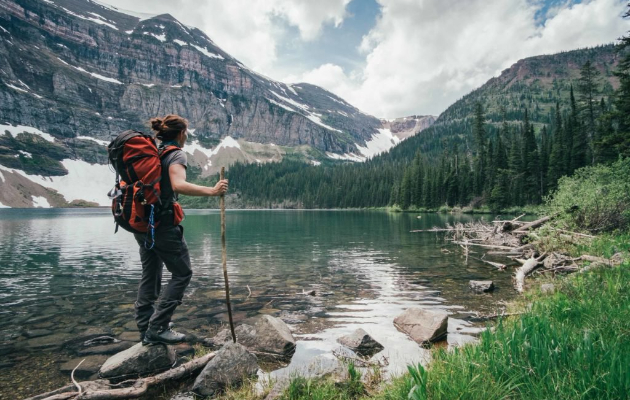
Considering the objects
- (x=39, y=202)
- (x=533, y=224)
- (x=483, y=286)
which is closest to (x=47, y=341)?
(x=483, y=286)

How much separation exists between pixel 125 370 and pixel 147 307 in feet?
3.51

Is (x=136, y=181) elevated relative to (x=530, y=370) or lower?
elevated

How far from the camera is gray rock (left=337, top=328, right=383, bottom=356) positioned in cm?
720

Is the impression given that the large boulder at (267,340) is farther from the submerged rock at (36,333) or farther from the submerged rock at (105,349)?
the submerged rock at (36,333)

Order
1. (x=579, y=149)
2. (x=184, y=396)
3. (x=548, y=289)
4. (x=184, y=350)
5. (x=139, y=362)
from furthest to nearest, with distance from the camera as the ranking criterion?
(x=579, y=149) → (x=548, y=289) → (x=184, y=350) → (x=139, y=362) → (x=184, y=396)

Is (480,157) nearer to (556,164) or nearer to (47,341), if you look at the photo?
(556,164)

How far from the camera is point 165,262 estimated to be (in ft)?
19.9

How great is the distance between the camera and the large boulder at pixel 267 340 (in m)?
7.10

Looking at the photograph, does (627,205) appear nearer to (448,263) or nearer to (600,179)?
(600,179)

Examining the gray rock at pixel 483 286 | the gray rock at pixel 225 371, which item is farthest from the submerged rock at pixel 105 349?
the gray rock at pixel 483 286

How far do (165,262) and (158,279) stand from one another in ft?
1.61

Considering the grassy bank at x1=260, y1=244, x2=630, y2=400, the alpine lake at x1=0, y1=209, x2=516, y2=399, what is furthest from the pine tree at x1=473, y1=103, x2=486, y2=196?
the grassy bank at x1=260, y1=244, x2=630, y2=400

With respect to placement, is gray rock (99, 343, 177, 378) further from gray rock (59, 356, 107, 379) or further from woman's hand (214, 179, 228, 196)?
woman's hand (214, 179, 228, 196)

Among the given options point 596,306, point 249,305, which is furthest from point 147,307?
point 596,306
